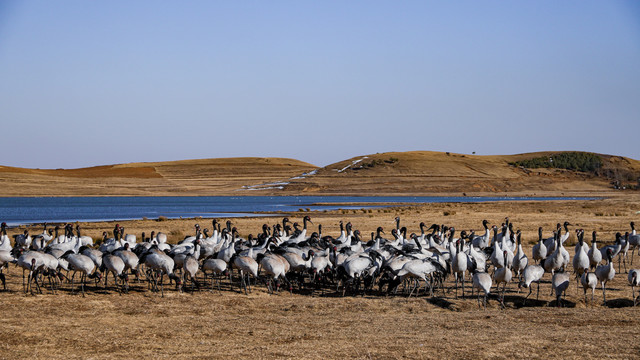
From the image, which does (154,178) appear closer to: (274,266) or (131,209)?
(131,209)

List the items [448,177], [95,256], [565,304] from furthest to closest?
[448,177], [95,256], [565,304]

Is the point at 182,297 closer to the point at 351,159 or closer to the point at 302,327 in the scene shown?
the point at 302,327

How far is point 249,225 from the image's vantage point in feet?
128

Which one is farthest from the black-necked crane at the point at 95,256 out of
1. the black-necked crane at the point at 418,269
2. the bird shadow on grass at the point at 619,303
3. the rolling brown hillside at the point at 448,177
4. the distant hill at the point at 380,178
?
the rolling brown hillside at the point at 448,177

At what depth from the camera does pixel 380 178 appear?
132125 millimetres

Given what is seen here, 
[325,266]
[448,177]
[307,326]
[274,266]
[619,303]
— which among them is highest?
[448,177]

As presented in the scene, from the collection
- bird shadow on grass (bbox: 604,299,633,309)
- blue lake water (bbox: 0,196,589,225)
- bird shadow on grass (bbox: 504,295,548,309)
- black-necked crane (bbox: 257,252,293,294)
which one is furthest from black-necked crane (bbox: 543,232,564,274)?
blue lake water (bbox: 0,196,589,225)

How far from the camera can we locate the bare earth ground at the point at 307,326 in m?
9.66

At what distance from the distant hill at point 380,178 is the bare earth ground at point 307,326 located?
10048cm

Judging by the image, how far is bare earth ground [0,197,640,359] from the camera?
31.7 feet

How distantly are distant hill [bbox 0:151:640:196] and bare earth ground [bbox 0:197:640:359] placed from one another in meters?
100

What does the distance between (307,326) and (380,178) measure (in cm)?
12115

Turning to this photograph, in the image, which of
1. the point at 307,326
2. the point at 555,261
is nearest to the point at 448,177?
the point at 555,261

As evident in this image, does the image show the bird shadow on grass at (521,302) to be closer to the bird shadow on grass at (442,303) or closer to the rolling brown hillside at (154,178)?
the bird shadow on grass at (442,303)
